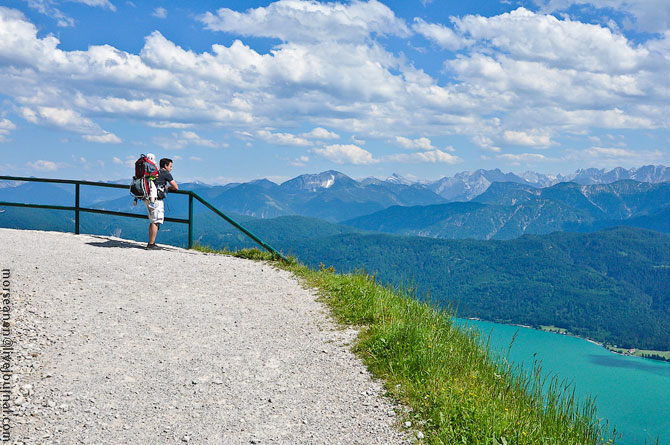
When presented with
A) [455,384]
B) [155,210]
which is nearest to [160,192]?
[155,210]

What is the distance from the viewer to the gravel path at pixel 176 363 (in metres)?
5.56

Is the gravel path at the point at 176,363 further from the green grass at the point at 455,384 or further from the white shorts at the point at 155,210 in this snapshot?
the white shorts at the point at 155,210

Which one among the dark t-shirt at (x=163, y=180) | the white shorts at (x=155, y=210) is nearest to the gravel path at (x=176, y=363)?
the white shorts at (x=155, y=210)

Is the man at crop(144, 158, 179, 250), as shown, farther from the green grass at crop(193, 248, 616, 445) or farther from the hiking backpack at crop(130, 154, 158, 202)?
the green grass at crop(193, 248, 616, 445)

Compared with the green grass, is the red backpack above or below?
above

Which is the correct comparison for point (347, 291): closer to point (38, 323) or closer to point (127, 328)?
point (127, 328)

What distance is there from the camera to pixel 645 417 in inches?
5039

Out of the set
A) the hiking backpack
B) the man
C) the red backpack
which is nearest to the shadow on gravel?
the man

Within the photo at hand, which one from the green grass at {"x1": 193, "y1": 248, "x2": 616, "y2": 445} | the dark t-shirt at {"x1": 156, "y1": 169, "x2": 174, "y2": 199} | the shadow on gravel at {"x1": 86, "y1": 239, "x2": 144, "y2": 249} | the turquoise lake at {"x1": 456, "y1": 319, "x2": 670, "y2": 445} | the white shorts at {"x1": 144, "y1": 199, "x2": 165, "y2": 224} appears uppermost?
the dark t-shirt at {"x1": 156, "y1": 169, "x2": 174, "y2": 199}

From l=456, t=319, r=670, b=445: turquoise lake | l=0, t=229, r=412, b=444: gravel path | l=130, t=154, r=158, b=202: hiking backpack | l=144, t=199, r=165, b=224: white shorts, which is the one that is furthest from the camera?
l=456, t=319, r=670, b=445: turquoise lake

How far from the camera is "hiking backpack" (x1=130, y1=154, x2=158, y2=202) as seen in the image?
13.3m

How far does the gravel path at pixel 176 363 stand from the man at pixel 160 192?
2.22 meters

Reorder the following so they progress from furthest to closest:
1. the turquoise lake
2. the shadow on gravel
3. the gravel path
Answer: the turquoise lake
the shadow on gravel
the gravel path

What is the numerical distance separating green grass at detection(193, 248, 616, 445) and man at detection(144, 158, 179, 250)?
267 inches
